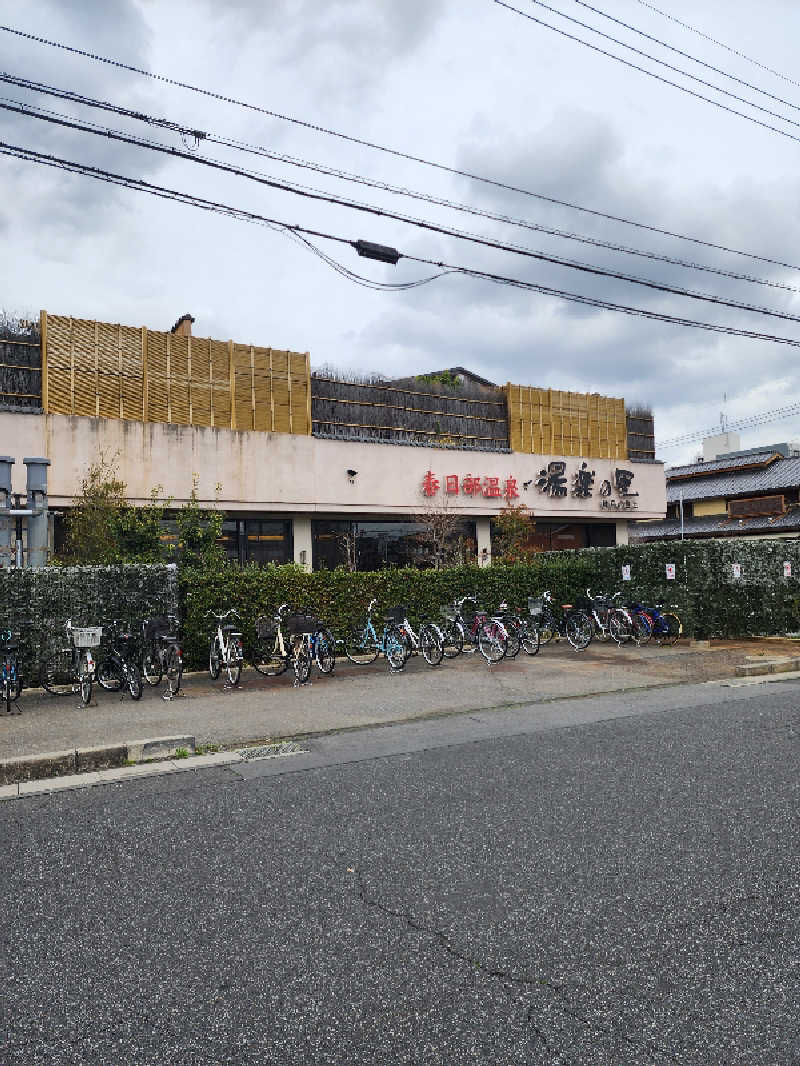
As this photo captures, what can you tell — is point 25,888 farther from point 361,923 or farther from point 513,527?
point 513,527

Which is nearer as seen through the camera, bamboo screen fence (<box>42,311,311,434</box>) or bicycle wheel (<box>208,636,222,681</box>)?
bicycle wheel (<box>208,636,222,681</box>)

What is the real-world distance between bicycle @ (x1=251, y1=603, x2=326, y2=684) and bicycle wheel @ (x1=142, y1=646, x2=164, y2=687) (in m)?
1.81

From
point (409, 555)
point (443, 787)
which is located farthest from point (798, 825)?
point (409, 555)

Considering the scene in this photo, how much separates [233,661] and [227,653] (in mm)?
177

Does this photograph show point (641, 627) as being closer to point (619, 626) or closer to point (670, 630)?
point (619, 626)

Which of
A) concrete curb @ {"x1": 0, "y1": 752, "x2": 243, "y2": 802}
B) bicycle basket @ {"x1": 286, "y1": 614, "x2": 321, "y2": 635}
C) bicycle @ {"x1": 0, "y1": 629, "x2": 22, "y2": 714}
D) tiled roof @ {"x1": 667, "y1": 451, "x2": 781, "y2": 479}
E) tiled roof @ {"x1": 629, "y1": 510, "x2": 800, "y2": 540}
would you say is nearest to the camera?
concrete curb @ {"x1": 0, "y1": 752, "x2": 243, "y2": 802}

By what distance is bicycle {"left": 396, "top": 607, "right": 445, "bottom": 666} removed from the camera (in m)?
13.6

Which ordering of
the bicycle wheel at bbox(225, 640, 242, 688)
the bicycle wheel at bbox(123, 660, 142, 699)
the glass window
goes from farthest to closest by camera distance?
the glass window
the bicycle wheel at bbox(225, 640, 242, 688)
the bicycle wheel at bbox(123, 660, 142, 699)

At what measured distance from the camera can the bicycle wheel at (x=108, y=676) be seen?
36.2ft

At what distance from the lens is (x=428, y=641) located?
13695 mm

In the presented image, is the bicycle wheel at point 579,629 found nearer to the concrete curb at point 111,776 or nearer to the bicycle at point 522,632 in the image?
the bicycle at point 522,632

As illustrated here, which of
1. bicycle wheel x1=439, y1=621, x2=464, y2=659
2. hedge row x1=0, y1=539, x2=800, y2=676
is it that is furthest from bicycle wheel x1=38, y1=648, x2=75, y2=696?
bicycle wheel x1=439, y1=621, x2=464, y2=659

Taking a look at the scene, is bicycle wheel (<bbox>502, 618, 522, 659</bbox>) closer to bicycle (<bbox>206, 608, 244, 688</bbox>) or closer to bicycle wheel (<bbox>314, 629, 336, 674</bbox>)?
bicycle wheel (<bbox>314, 629, 336, 674</bbox>)

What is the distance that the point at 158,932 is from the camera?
132 inches
